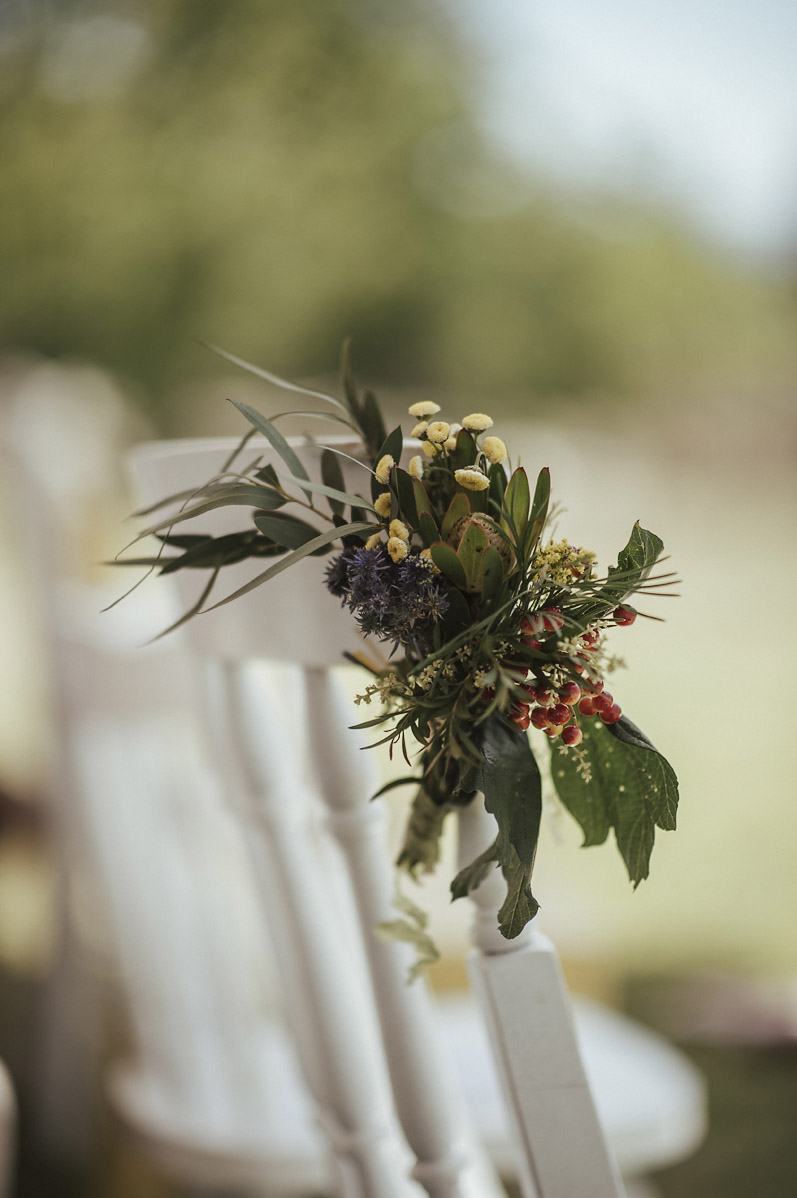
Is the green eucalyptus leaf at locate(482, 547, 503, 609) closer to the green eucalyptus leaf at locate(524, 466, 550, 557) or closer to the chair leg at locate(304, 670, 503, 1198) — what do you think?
the green eucalyptus leaf at locate(524, 466, 550, 557)

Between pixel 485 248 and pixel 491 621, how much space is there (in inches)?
115

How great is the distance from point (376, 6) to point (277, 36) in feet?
1.10

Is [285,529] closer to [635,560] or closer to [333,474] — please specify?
[333,474]

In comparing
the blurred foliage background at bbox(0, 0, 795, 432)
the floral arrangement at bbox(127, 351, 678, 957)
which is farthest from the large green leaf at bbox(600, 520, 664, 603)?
the blurred foliage background at bbox(0, 0, 795, 432)

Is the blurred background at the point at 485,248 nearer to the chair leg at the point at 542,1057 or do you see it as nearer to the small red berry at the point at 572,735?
the chair leg at the point at 542,1057

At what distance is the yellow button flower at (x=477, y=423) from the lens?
0.40 meters

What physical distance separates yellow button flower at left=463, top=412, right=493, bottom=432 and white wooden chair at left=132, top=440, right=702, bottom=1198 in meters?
0.06

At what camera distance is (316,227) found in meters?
2.94

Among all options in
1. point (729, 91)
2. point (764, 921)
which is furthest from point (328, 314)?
point (764, 921)

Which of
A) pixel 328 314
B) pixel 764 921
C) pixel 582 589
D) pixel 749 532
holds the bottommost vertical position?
pixel 764 921

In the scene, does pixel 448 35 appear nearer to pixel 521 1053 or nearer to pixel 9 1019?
pixel 9 1019

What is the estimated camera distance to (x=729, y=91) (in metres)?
2.87

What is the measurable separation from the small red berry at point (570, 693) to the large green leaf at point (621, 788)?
0.09ft

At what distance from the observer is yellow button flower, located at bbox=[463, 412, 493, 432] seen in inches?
15.6
